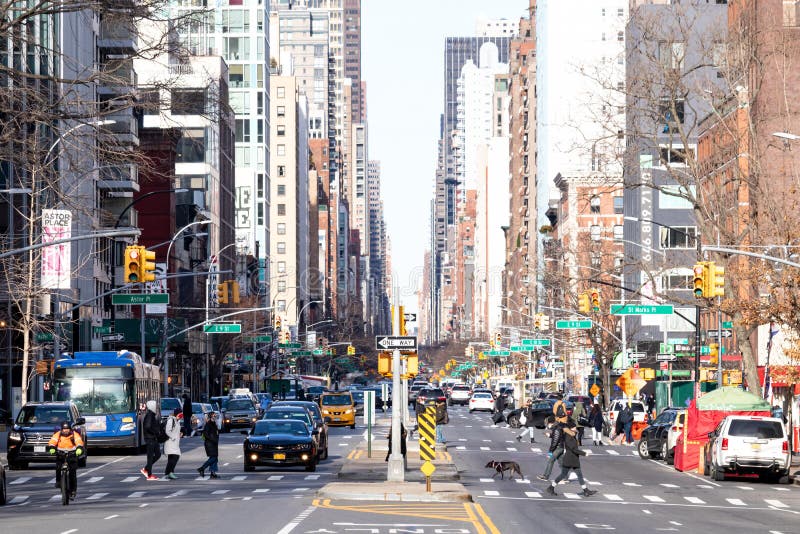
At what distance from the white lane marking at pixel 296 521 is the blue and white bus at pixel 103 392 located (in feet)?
69.9

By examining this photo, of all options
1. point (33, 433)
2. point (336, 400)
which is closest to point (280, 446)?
point (33, 433)

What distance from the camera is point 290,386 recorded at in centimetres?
11981

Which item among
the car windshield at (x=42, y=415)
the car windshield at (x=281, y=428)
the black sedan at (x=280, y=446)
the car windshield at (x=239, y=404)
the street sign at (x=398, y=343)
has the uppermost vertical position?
the street sign at (x=398, y=343)

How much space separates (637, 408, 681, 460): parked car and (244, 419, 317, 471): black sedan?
13.8m

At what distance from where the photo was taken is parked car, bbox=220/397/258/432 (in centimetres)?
7025

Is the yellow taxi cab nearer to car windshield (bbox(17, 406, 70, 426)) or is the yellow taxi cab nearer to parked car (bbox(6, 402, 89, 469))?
car windshield (bbox(17, 406, 70, 426))

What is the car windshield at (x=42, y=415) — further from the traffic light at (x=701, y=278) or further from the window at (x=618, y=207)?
the window at (x=618, y=207)

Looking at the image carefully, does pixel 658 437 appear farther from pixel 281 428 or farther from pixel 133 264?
pixel 133 264

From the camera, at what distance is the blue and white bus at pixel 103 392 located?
153 ft

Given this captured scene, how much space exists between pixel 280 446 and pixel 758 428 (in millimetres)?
12849

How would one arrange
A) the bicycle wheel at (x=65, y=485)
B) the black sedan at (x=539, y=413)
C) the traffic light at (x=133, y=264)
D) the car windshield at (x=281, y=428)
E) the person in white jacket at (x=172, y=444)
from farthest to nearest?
the black sedan at (x=539, y=413) → the car windshield at (x=281, y=428) → the traffic light at (x=133, y=264) → the person in white jacket at (x=172, y=444) → the bicycle wheel at (x=65, y=485)


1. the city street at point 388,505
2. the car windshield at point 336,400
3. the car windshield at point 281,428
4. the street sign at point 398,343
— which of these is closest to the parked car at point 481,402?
the car windshield at point 336,400

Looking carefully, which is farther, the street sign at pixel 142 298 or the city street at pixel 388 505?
the street sign at pixel 142 298

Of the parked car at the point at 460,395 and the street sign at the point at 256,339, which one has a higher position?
the street sign at the point at 256,339
